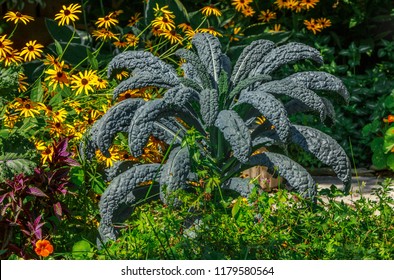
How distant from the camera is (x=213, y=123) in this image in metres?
3.90

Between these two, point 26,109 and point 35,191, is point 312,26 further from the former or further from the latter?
point 35,191

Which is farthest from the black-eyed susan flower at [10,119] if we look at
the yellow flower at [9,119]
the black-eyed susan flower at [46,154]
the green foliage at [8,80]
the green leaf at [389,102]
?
the green leaf at [389,102]

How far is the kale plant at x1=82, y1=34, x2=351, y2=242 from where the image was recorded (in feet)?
12.6

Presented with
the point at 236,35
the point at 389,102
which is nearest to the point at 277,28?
the point at 236,35

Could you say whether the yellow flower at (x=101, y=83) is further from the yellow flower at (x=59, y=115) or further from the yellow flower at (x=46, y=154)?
the yellow flower at (x=46, y=154)

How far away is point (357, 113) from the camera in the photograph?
22.3 ft

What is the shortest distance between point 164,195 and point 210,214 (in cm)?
21

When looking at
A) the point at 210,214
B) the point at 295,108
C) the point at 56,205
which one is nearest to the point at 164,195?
the point at 210,214

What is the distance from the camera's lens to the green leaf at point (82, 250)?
3.88m

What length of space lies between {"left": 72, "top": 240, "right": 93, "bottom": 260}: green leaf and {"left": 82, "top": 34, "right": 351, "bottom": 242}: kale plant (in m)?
0.09

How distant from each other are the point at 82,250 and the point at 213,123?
0.82 meters

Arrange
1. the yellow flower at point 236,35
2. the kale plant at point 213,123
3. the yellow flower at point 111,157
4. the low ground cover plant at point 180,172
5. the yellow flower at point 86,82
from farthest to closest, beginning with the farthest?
the yellow flower at point 236,35 → the yellow flower at point 86,82 → the yellow flower at point 111,157 → the kale plant at point 213,123 → the low ground cover plant at point 180,172

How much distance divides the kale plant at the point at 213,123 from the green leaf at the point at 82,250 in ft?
0.29
